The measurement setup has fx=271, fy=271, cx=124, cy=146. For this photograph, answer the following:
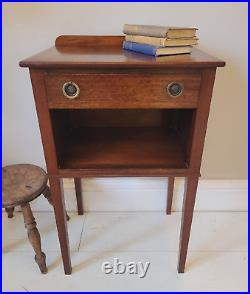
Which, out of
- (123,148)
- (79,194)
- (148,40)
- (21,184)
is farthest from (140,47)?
(79,194)

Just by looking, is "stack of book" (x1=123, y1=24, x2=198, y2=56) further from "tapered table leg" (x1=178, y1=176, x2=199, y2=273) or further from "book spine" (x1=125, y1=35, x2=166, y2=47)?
"tapered table leg" (x1=178, y1=176, x2=199, y2=273)

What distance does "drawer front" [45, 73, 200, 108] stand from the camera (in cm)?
66

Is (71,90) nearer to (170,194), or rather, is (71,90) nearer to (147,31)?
(147,31)

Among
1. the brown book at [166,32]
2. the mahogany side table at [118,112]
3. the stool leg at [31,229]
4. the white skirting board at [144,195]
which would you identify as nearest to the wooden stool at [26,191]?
the stool leg at [31,229]

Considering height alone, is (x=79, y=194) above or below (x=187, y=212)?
below

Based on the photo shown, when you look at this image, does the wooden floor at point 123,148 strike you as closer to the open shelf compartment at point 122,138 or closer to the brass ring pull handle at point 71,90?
the open shelf compartment at point 122,138

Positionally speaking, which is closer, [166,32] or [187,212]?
[166,32]

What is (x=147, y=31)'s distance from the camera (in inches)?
29.0

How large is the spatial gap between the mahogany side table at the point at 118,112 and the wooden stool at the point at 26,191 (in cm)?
11

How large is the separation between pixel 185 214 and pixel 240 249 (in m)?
0.41

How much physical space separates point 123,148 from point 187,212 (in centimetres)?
29

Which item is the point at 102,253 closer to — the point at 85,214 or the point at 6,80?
the point at 85,214

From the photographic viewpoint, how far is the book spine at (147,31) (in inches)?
27.3

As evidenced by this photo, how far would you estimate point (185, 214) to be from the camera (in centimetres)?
87
